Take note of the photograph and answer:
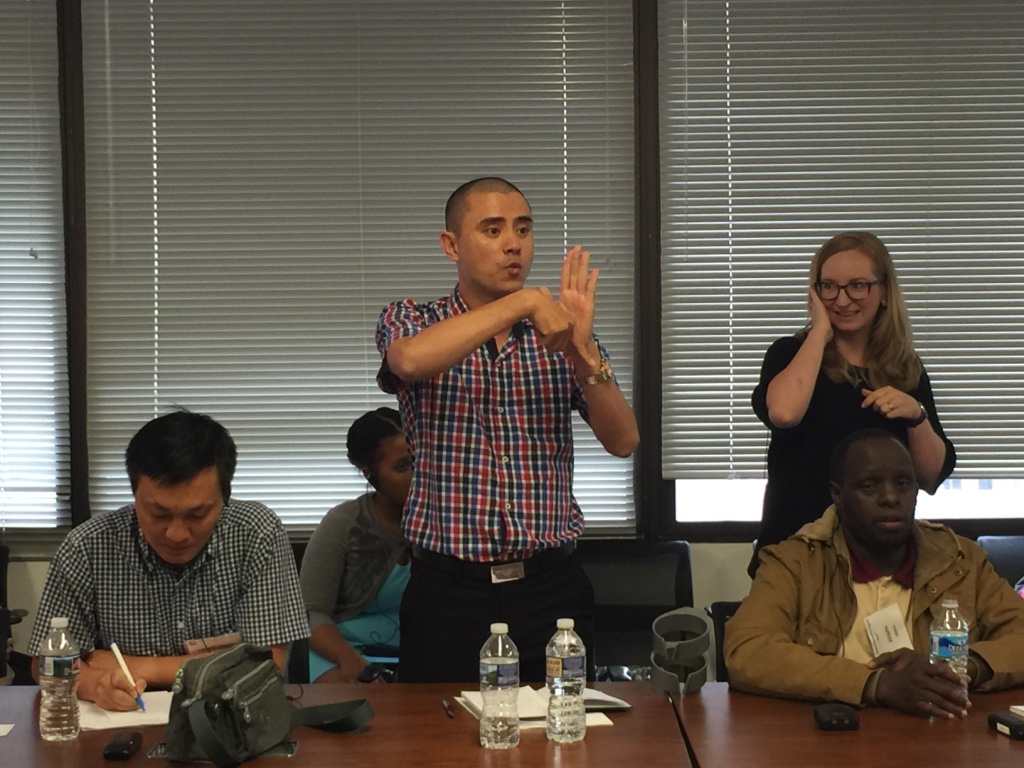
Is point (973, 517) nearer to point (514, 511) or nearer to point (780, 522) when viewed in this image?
point (780, 522)

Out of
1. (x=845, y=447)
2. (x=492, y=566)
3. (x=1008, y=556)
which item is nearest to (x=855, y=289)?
(x=845, y=447)

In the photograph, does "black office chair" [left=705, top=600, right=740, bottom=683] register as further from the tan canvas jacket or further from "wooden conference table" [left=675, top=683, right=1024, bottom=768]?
"wooden conference table" [left=675, top=683, right=1024, bottom=768]

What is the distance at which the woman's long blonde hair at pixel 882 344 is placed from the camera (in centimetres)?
304

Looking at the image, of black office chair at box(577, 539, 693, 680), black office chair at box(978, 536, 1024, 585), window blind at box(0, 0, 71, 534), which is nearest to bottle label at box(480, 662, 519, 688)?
black office chair at box(577, 539, 693, 680)

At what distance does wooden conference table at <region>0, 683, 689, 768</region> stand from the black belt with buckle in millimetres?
293

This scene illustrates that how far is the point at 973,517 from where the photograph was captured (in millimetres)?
4516

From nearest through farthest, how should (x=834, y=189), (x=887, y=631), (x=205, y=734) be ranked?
(x=205, y=734)
(x=887, y=631)
(x=834, y=189)

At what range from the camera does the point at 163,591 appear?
2.65 m

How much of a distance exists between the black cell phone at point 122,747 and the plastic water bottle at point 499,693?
2.05 feet

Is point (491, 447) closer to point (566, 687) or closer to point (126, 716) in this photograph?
point (566, 687)

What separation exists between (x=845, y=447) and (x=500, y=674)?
1.00m

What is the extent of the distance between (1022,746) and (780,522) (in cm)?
96

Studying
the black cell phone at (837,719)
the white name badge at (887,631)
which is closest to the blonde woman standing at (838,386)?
the white name badge at (887,631)

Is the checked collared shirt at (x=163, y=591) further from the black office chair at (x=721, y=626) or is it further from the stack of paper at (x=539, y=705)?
the black office chair at (x=721, y=626)
